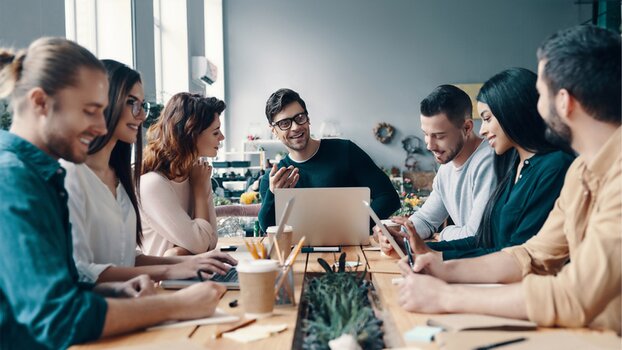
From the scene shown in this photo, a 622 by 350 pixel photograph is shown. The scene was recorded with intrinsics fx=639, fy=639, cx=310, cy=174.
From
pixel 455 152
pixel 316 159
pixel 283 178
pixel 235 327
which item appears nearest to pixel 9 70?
pixel 235 327

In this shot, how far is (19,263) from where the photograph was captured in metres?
1.18

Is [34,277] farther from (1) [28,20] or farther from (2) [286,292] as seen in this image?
(1) [28,20]

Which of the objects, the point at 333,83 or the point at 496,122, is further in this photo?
the point at 333,83

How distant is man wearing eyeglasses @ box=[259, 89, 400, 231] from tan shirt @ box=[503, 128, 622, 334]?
191cm

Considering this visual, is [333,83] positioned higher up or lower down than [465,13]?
lower down

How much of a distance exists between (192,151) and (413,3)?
8.43m

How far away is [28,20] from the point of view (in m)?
3.09

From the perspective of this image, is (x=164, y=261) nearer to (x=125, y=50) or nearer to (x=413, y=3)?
(x=125, y=50)

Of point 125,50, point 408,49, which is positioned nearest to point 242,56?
point 408,49

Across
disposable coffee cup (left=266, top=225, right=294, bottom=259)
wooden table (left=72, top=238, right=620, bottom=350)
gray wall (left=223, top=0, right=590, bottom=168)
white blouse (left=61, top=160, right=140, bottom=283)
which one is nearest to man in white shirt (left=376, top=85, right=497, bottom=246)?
disposable coffee cup (left=266, top=225, right=294, bottom=259)

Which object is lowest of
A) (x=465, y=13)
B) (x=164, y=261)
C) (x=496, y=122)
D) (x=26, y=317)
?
(x=164, y=261)

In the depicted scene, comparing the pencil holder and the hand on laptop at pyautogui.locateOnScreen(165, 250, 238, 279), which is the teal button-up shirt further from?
the hand on laptop at pyautogui.locateOnScreen(165, 250, 238, 279)

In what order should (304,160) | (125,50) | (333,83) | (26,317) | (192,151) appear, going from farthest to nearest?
(333,83) < (125,50) < (304,160) < (192,151) < (26,317)

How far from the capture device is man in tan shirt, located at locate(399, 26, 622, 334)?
1251mm
